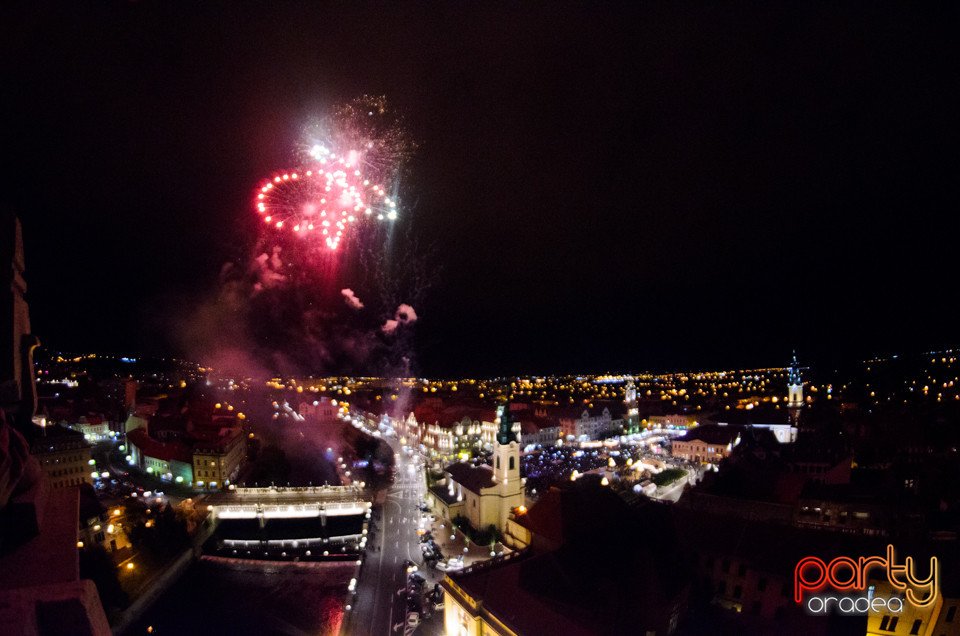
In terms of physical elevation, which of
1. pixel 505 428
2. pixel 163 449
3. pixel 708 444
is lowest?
pixel 163 449

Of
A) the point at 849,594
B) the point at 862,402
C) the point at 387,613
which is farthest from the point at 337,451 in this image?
the point at 862,402

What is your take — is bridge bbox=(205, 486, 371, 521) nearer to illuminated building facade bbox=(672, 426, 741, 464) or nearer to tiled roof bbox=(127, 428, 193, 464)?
tiled roof bbox=(127, 428, 193, 464)

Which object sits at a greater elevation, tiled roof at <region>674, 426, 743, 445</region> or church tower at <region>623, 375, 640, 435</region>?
tiled roof at <region>674, 426, 743, 445</region>

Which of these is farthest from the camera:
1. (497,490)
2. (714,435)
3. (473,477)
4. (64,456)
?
(714,435)

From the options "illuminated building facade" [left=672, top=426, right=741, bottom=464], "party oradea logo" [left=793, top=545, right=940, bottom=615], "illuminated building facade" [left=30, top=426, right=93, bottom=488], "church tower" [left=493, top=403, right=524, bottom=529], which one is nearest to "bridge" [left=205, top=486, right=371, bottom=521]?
"illuminated building facade" [left=30, top=426, right=93, bottom=488]

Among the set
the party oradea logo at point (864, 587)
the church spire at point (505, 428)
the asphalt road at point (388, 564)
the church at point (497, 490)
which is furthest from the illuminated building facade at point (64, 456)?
the party oradea logo at point (864, 587)

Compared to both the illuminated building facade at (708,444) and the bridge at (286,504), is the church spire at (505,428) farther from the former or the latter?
the illuminated building facade at (708,444)

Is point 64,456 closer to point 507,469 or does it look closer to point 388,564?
point 388,564

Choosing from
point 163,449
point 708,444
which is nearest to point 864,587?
point 708,444
